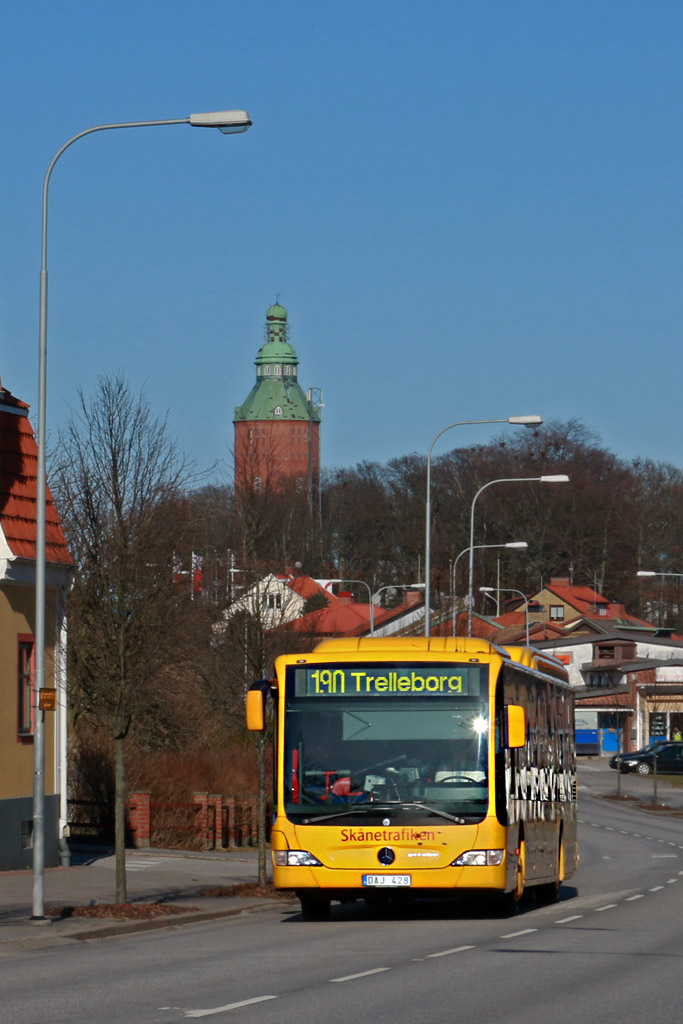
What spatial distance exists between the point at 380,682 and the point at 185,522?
1594 centimetres

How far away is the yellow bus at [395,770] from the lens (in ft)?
58.2

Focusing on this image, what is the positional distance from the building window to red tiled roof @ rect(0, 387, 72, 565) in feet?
4.62

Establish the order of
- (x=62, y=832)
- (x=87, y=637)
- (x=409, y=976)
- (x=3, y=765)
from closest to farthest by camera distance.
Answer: (x=409, y=976), (x=87, y=637), (x=3, y=765), (x=62, y=832)

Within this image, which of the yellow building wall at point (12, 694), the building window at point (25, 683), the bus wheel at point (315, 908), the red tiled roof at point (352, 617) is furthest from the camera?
the red tiled roof at point (352, 617)

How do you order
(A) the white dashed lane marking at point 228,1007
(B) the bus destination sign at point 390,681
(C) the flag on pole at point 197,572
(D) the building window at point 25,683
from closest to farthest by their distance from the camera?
(A) the white dashed lane marking at point 228,1007
(B) the bus destination sign at point 390,681
(D) the building window at point 25,683
(C) the flag on pole at point 197,572

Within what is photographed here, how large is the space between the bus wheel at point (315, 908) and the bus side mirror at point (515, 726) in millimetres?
2859

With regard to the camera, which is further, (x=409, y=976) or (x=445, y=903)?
(x=445, y=903)

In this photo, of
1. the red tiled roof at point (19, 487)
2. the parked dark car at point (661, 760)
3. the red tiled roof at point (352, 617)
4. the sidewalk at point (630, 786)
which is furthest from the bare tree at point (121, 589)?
the red tiled roof at point (352, 617)

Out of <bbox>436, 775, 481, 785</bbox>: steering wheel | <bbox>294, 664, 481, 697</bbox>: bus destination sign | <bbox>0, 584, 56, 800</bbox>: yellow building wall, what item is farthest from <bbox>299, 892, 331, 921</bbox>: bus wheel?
<bbox>0, 584, 56, 800</bbox>: yellow building wall

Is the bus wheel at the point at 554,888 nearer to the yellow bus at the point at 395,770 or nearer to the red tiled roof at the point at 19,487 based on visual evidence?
the yellow bus at the point at 395,770

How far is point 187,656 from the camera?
40.1 meters

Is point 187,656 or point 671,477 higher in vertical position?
point 671,477

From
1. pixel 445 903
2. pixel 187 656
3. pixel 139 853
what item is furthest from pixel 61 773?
pixel 187 656

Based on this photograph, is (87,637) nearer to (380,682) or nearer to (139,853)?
(380,682)
